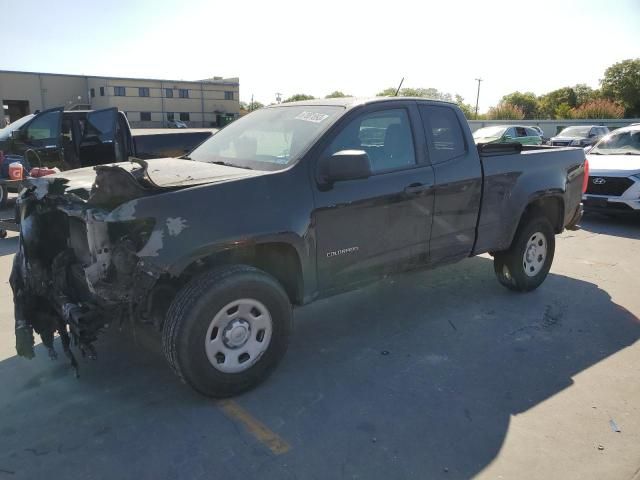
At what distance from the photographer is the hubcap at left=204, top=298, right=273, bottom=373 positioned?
3.22 m

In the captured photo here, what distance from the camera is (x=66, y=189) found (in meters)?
3.31

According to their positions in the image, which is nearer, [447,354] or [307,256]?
[307,256]

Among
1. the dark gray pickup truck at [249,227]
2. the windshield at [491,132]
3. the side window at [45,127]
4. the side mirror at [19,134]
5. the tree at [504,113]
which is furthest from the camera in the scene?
the tree at [504,113]

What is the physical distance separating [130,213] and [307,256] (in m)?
1.22

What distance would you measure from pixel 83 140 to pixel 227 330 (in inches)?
308

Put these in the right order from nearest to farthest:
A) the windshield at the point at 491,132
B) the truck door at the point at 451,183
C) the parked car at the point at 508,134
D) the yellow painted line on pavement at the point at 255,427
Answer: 1. the yellow painted line on pavement at the point at 255,427
2. the truck door at the point at 451,183
3. the parked car at the point at 508,134
4. the windshield at the point at 491,132

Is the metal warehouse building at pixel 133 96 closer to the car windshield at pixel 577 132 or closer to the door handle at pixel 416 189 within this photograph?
the car windshield at pixel 577 132

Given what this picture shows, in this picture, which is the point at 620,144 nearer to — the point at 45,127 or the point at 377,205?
the point at 377,205

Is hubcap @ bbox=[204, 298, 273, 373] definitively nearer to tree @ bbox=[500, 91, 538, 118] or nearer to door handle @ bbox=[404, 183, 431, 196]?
door handle @ bbox=[404, 183, 431, 196]

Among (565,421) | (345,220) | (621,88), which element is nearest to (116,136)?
(345,220)

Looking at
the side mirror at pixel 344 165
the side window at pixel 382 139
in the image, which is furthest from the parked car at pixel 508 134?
the side mirror at pixel 344 165

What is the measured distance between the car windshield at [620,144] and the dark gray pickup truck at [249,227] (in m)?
6.91

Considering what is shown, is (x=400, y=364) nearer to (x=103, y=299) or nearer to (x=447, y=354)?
(x=447, y=354)

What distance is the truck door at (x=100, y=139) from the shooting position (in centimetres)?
916
